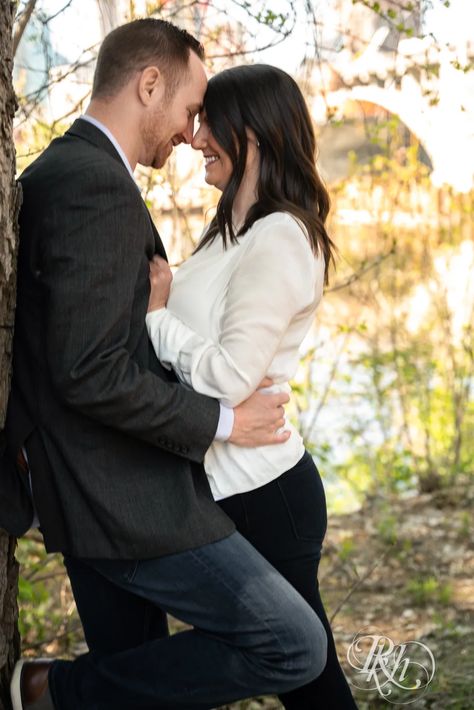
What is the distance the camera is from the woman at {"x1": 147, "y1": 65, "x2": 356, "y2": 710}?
2.31 meters

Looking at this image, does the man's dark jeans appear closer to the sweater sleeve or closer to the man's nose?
the sweater sleeve

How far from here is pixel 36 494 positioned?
2.23m

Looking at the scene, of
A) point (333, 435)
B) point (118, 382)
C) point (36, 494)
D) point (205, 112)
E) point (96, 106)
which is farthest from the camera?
point (333, 435)

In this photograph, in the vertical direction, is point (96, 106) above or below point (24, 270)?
above

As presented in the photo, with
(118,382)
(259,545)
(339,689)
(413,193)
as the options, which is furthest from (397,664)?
(413,193)

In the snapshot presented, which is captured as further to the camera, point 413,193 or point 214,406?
point 413,193

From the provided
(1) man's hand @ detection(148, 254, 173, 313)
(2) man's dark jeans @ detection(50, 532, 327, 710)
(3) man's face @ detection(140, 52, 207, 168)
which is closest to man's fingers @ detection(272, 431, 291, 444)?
(2) man's dark jeans @ detection(50, 532, 327, 710)

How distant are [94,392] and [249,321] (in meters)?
0.41

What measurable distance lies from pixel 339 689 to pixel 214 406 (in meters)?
0.79

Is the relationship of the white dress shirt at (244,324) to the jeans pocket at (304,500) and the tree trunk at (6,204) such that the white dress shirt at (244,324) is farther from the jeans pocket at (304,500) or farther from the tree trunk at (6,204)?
the tree trunk at (6,204)

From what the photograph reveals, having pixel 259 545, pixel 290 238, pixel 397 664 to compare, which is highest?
pixel 290 238

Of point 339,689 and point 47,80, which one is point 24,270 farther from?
point 47,80

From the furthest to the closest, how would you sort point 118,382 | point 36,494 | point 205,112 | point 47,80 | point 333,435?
point 333,435 → point 47,80 → point 205,112 → point 36,494 → point 118,382

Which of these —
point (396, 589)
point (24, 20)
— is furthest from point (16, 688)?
point (396, 589)
